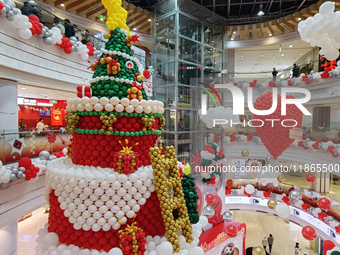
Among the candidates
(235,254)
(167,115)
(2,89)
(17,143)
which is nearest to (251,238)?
(235,254)

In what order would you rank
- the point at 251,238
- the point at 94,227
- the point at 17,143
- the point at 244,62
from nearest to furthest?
the point at 94,227 < the point at 17,143 < the point at 251,238 < the point at 244,62

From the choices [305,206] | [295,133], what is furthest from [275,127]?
[305,206]

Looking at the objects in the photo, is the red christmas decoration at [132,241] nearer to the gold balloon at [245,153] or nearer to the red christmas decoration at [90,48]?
the red christmas decoration at [90,48]

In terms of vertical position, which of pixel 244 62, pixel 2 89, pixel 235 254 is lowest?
pixel 235 254

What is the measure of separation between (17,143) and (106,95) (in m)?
2.72

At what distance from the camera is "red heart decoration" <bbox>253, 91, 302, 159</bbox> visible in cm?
601

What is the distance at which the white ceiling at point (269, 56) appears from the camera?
11.1 m

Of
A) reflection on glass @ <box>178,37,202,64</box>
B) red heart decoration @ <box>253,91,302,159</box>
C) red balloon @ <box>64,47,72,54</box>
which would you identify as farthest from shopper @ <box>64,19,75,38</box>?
red heart decoration @ <box>253,91,302,159</box>

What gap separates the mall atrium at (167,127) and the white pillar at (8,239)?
0.02m

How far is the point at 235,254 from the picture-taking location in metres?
7.39

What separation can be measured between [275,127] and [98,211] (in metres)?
5.61

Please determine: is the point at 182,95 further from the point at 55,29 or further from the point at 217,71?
the point at 55,29

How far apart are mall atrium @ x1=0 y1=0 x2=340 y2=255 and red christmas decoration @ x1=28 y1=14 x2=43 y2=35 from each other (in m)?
0.06

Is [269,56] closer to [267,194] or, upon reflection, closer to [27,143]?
[267,194]
